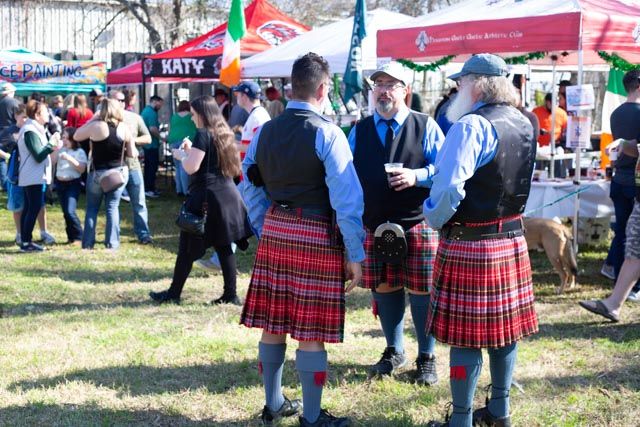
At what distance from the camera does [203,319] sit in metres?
6.99

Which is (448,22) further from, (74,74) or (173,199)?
(74,74)

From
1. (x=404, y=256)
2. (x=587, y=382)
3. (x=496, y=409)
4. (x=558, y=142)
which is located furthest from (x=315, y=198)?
(x=558, y=142)

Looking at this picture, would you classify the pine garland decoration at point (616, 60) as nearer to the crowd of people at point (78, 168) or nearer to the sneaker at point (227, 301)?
the sneaker at point (227, 301)

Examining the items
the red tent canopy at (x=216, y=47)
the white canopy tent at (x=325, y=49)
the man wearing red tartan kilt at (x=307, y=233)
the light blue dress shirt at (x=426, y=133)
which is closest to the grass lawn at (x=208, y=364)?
A: the man wearing red tartan kilt at (x=307, y=233)

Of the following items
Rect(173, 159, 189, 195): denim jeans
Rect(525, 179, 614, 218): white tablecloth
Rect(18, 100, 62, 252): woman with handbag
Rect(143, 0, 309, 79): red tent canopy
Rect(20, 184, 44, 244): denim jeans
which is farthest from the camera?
Rect(173, 159, 189, 195): denim jeans

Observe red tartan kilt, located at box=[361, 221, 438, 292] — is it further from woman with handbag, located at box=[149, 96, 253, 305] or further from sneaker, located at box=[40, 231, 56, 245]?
sneaker, located at box=[40, 231, 56, 245]

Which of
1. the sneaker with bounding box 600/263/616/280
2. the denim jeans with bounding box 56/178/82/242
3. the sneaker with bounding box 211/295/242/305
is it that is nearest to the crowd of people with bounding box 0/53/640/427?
the sneaker with bounding box 211/295/242/305

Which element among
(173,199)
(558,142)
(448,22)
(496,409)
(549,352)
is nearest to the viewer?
(496,409)

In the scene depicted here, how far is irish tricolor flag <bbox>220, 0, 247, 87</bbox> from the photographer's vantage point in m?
11.3

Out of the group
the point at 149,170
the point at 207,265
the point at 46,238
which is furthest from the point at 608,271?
the point at 149,170

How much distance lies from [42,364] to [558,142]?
29.7 feet

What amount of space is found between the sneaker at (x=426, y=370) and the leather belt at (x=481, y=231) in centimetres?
135

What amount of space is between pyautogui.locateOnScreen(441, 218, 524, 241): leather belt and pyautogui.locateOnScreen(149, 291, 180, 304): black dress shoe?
3962mm

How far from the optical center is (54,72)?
1772 centimetres
